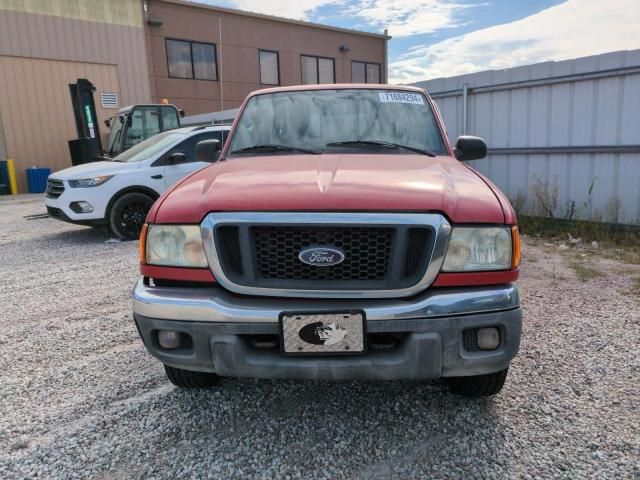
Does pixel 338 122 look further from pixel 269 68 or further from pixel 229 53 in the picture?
pixel 269 68

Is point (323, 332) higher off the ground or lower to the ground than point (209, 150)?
lower

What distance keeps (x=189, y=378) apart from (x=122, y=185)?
16.4 feet

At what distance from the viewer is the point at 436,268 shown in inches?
78.4

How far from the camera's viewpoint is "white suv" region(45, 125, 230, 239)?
664 centimetres

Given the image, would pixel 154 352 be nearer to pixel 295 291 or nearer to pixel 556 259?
pixel 295 291

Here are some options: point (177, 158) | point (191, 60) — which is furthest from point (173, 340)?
point (191, 60)

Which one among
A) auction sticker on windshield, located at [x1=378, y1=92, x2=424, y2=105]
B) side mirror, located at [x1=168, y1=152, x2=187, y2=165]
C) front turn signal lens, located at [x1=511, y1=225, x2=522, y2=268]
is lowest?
front turn signal lens, located at [x1=511, y1=225, x2=522, y2=268]

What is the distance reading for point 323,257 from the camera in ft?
6.54

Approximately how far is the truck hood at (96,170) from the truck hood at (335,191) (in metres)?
4.72

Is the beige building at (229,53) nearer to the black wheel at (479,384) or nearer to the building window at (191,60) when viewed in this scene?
the building window at (191,60)

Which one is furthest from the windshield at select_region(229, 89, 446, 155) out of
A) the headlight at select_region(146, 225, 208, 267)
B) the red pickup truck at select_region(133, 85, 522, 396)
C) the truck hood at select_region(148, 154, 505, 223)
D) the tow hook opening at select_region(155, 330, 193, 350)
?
the tow hook opening at select_region(155, 330, 193, 350)

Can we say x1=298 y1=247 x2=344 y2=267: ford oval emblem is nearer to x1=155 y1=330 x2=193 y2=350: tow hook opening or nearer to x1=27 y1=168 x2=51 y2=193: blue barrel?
x1=155 y1=330 x2=193 y2=350: tow hook opening

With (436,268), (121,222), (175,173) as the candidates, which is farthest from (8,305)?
(436,268)

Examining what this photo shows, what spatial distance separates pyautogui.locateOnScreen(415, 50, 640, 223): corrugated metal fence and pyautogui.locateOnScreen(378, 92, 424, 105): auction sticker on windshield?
14.1 feet
